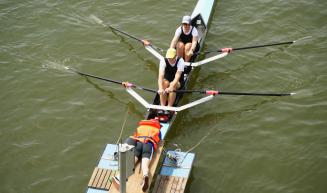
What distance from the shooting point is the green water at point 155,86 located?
37.4 feet

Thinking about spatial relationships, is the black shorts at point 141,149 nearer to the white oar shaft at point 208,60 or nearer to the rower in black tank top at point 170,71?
the rower in black tank top at point 170,71

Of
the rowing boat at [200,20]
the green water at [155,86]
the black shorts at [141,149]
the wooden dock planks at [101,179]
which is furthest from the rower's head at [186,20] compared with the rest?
the wooden dock planks at [101,179]

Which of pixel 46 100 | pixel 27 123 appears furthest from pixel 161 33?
pixel 27 123

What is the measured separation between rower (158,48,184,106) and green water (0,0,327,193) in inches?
40.2

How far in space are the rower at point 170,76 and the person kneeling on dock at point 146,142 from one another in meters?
1.50

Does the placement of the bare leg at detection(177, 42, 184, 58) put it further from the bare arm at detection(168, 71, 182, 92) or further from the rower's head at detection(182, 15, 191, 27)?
the bare arm at detection(168, 71, 182, 92)

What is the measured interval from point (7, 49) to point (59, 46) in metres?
1.97

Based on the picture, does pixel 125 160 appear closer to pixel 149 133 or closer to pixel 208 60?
pixel 149 133

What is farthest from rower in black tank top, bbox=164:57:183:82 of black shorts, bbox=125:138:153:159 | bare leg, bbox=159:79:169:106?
black shorts, bbox=125:138:153:159

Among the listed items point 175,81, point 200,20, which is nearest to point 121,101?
point 175,81

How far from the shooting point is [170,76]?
12773mm

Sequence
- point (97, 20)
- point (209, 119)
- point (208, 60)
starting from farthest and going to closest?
point (97, 20) < point (208, 60) < point (209, 119)

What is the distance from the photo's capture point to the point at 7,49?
15.8 meters

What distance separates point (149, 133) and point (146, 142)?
32cm
